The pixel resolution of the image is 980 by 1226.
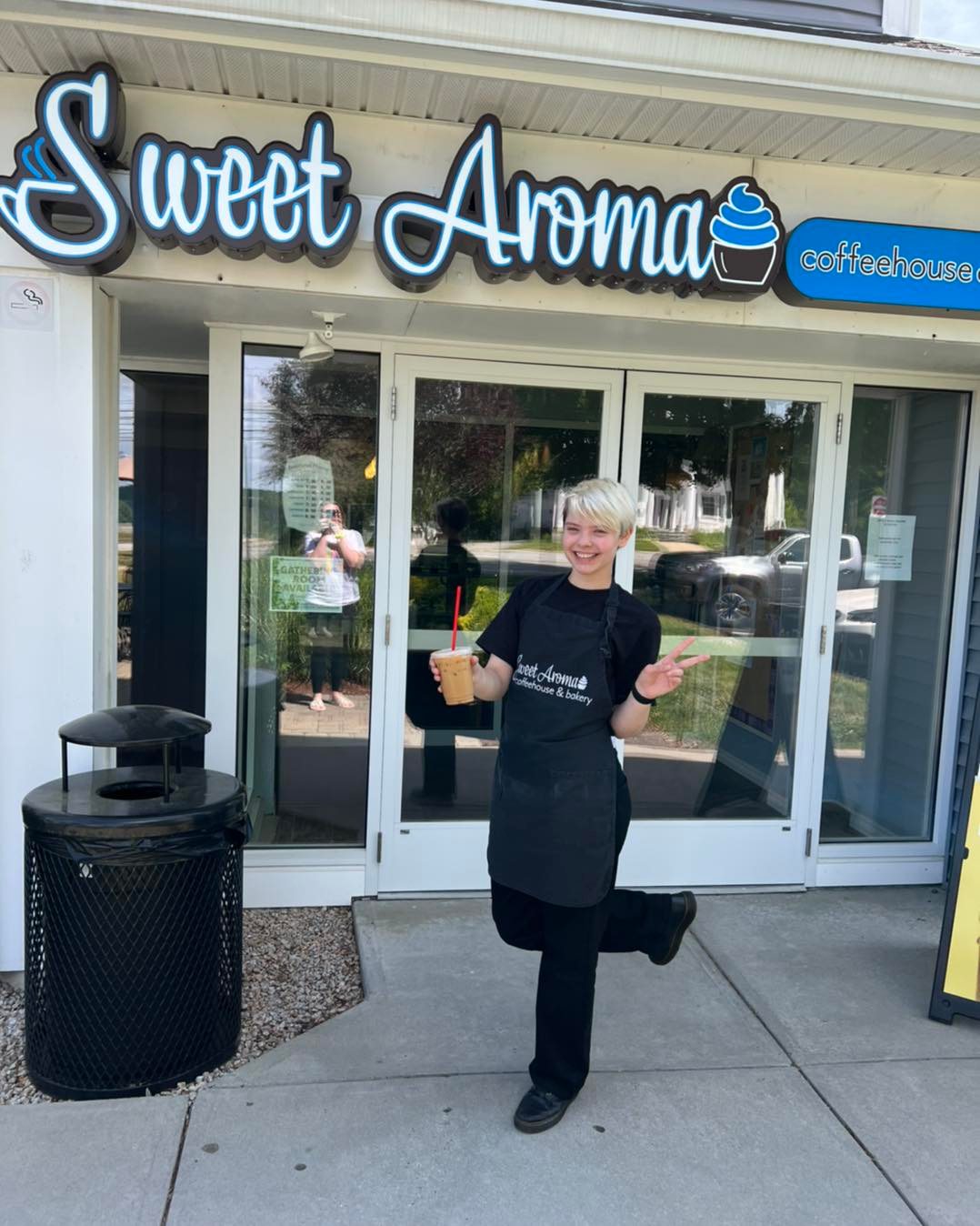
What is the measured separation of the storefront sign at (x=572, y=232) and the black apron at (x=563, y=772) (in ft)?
4.16

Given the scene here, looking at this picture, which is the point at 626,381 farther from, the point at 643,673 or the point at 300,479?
the point at 643,673

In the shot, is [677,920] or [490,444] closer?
Answer: [677,920]

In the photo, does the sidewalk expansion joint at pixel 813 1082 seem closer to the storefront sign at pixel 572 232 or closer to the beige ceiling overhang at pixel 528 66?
the storefront sign at pixel 572 232

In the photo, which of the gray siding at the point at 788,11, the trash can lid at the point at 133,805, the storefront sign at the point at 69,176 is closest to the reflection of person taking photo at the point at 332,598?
the trash can lid at the point at 133,805

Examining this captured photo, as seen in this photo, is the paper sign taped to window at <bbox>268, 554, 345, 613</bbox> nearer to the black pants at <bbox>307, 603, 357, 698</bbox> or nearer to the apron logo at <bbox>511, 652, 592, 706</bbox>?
the black pants at <bbox>307, 603, 357, 698</bbox>

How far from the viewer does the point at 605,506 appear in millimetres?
2541

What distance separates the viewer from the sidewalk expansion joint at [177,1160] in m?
2.31

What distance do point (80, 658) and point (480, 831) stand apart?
1839 millimetres

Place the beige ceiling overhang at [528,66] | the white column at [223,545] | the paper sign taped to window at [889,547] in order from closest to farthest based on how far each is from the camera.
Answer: the beige ceiling overhang at [528,66], the white column at [223,545], the paper sign taped to window at [889,547]

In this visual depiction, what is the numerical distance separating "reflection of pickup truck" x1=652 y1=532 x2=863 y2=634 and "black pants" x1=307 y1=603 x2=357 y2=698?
4.62 feet

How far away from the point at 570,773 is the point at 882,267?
2303 millimetres

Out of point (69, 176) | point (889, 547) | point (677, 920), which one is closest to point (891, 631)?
point (889, 547)

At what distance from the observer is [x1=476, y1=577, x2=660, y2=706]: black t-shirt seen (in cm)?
261

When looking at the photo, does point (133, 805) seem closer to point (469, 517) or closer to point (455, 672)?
point (455, 672)
